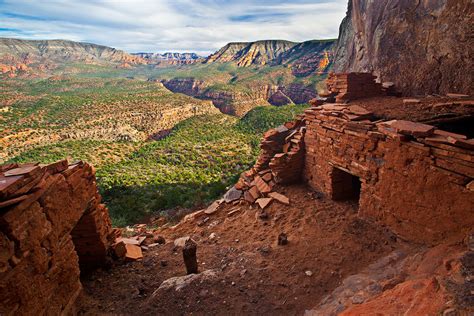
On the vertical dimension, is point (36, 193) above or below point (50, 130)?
above

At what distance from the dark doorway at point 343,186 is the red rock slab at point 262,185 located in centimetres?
235

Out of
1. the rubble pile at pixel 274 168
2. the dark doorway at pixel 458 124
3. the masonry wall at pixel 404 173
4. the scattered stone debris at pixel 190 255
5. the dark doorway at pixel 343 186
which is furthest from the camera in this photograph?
the rubble pile at pixel 274 168

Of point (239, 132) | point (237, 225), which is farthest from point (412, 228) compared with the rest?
point (239, 132)

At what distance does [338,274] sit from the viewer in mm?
5734

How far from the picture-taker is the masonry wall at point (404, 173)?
507cm

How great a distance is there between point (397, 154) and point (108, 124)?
4214cm

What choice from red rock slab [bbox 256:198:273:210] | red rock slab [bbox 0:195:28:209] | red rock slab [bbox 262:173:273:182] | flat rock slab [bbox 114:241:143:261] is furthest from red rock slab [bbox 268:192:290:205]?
red rock slab [bbox 0:195:28:209]

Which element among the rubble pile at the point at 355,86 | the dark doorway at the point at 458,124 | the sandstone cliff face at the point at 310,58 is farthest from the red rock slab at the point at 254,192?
the sandstone cliff face at the point at 310,58

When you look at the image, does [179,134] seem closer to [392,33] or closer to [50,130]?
[50,130]

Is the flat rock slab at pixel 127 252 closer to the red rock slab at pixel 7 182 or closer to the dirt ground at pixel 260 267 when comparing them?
the dirt ground at pixel 260 267

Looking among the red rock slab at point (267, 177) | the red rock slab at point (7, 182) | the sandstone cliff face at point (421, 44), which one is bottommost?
the red rock slab at point (267, 177)

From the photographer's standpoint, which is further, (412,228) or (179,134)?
(179,134)

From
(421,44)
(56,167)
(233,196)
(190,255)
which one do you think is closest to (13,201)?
(56,167)

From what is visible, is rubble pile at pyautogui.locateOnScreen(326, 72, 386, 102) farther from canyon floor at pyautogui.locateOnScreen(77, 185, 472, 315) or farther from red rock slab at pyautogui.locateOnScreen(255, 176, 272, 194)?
red rock slab at pyautogui.locateOnScreen(255, 176, 272, 194)
